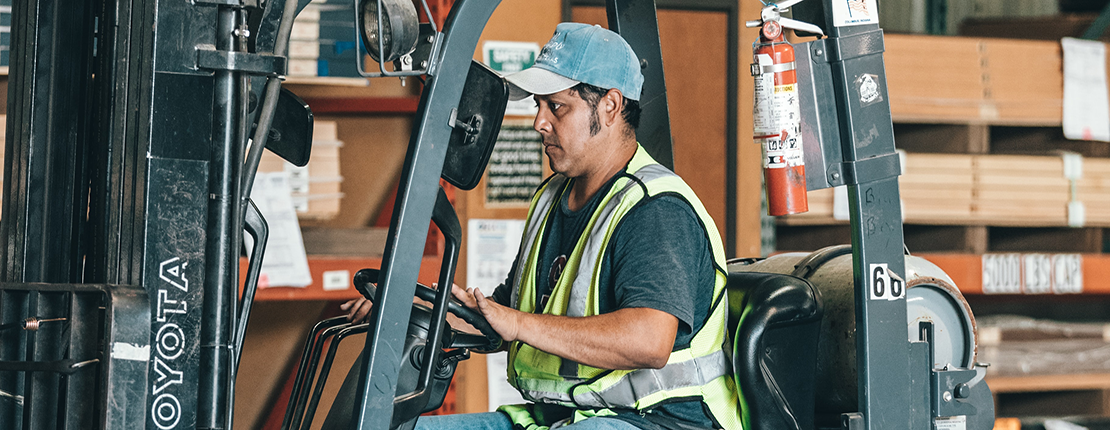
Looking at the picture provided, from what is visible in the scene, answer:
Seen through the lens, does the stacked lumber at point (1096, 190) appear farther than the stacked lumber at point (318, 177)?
Yes

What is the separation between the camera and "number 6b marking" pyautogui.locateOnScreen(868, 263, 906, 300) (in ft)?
8.55

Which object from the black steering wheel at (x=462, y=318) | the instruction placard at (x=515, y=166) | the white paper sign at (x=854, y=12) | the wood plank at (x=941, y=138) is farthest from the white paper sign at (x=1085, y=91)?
the black steering wheel at (x=462, y=318)

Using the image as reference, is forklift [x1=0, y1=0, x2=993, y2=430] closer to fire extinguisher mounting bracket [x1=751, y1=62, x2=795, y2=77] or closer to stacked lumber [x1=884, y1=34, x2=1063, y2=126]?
fire extinguisher mounting bracket [x1=751, y1=62, x2=795, y2=77]

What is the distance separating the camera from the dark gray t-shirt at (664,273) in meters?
2.55

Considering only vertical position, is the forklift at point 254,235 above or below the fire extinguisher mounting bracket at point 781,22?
below

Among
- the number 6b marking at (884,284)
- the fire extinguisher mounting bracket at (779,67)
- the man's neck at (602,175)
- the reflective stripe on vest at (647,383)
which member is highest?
the fire extinguisher mounting bracket at (779,67)

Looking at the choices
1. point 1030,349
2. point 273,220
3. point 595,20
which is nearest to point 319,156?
point 273,220

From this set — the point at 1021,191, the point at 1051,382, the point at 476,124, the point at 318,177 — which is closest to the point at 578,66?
the point at 476,124

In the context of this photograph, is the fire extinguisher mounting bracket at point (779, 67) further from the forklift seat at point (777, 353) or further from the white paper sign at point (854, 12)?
the forklift seat at point (777, 353)

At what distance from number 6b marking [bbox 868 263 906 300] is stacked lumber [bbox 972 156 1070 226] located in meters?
3.30

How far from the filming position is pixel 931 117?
5594 millimetres

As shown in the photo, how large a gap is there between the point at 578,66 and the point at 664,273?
2.12 ft

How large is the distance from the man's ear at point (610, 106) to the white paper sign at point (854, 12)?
0.63 metres

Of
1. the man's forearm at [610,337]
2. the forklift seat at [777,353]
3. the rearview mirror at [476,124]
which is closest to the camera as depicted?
the rearview mirror at [476,124]
